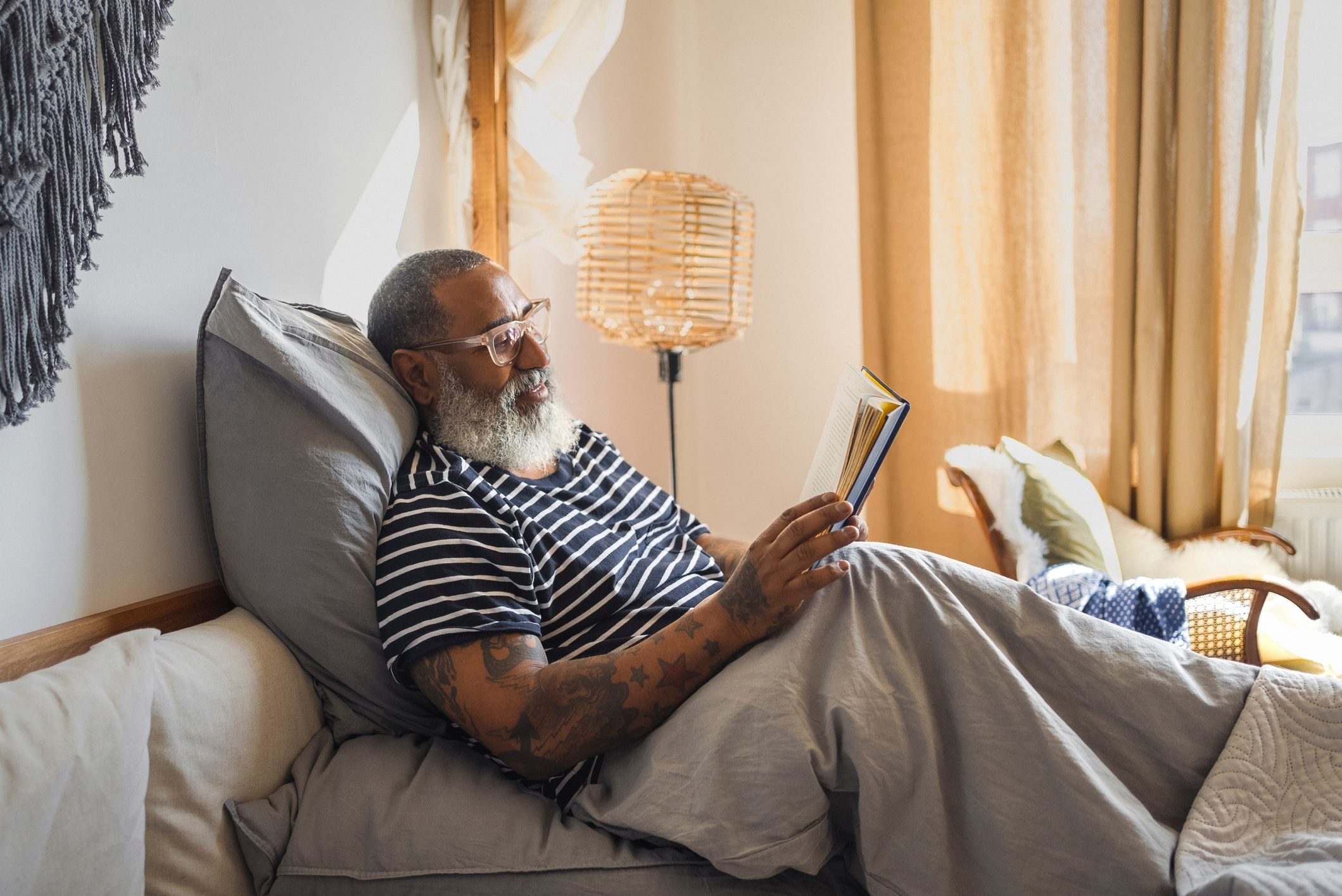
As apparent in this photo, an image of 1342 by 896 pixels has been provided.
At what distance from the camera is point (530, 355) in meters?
1.42

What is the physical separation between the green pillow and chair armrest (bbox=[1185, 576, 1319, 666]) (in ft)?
0.75

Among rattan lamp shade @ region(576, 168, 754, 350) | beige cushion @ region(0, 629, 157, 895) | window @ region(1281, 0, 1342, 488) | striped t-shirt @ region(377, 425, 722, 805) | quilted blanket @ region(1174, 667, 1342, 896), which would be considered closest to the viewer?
beige cushion @ region(0, 629, 157, 895)

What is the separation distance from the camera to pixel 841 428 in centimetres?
113

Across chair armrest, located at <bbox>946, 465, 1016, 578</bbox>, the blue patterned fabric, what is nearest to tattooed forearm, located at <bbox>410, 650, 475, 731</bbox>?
the blue patterned fabric

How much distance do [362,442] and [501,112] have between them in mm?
1102

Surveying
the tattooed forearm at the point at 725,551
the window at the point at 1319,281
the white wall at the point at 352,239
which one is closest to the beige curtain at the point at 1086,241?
the white wall at the point at 352,239

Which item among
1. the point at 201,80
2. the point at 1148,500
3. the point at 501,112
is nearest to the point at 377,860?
the point at 201,80

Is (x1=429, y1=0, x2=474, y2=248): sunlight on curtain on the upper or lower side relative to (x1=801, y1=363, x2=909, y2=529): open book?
upper

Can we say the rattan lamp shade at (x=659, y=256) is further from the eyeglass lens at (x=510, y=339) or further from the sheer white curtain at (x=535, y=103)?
the eyeglass lens at (x=510, y=339)

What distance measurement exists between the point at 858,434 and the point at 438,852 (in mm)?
642

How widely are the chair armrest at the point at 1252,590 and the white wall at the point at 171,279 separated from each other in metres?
1.79

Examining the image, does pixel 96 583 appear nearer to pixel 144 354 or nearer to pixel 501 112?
pixel 144 354

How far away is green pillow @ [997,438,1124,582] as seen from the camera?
202 centimetres

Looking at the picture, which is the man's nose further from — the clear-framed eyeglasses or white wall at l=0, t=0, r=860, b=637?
white wall at l=0, t=0, r=860, b=637
